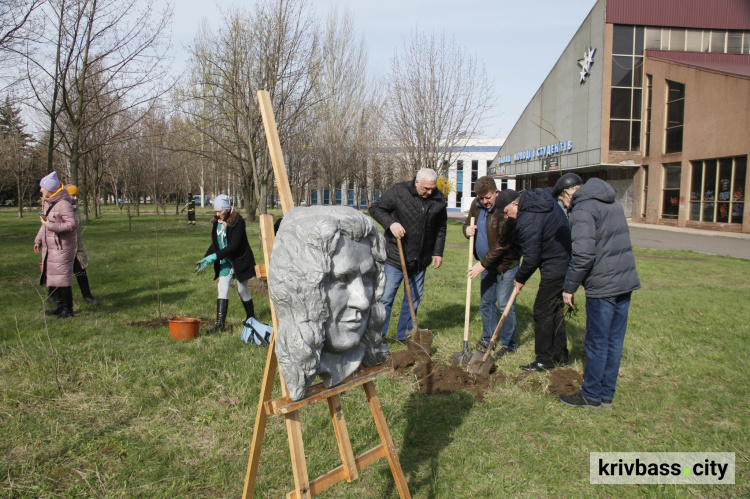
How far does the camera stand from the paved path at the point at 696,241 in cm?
1462

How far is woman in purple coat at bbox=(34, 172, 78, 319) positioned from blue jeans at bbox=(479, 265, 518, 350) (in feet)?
17.4

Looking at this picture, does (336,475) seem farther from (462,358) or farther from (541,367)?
(541,367)

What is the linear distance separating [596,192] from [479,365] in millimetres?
2026

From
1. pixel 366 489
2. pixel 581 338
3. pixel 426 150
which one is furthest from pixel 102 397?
pixel 426 150

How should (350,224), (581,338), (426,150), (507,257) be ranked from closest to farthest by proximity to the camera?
(350,224)
(507,257)
(581,338)
(426,150)

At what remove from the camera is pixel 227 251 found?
223 inches

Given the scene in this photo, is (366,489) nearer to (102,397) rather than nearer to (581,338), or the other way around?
(102,397)

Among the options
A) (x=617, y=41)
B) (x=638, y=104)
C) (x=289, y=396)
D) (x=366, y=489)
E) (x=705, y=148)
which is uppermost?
(x=617, y=41)

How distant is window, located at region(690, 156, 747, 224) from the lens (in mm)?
18938

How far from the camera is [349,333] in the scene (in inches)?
94.2

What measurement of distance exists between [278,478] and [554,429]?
220cm

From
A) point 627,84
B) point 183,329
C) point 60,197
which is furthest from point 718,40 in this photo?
point 60,197

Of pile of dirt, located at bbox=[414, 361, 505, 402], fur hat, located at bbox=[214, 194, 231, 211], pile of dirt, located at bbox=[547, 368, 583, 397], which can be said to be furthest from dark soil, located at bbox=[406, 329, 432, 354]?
fur hat, located at bbox=[214, 194, 231, 211]

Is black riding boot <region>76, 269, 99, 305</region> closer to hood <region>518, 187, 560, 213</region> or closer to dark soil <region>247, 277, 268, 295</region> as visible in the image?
dark soil <region>247, 277, 268, 295</region>
